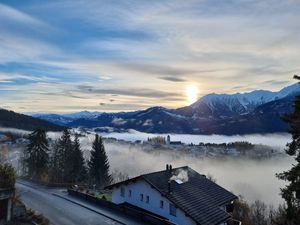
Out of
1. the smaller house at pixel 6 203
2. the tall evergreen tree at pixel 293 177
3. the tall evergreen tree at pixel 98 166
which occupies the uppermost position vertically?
the tall evergreen tree at pixel 293 177

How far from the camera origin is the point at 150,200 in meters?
43.2

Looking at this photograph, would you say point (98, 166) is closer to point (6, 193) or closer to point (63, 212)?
point (63, 212)

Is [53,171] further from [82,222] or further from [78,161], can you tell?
[82,222]

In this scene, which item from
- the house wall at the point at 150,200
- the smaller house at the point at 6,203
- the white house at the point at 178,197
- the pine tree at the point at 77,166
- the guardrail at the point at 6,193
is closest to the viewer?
the guardrail at the point at 6,193

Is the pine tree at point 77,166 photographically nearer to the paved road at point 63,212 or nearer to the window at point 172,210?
the paved road at point 63,212

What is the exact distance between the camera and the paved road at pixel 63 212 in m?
36.3

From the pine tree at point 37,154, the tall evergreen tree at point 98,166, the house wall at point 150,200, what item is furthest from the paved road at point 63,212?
the tall evergreen tree at point 98,166

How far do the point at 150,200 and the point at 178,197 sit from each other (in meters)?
4.52

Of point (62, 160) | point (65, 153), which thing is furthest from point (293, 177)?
point (62, 160)

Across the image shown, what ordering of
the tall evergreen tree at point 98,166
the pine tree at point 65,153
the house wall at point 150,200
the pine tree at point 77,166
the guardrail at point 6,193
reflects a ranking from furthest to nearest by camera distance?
1. the tall evergreen tree at point 98,166
2. the pine tree at point 65,153
3. the pine tree at point 77,166
4. the house wall at point 150,200
5. the guardrail at point 6,193

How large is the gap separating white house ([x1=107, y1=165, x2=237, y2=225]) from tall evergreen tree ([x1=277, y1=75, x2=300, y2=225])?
15061 millimetres

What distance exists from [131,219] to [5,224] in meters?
13.4

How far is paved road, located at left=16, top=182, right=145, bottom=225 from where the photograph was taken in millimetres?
36281

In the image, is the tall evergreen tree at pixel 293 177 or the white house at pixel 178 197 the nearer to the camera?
the tall evergreen tree at pixel 293 177
